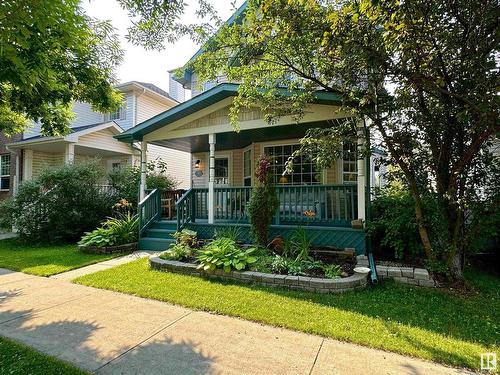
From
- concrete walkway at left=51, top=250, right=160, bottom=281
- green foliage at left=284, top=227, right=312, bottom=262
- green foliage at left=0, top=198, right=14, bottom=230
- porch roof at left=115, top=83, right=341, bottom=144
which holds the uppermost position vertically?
porch roof at left=115, top=83, right=341, bottom=144

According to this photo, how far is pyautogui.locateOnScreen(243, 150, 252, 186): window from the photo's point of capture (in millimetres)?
9945

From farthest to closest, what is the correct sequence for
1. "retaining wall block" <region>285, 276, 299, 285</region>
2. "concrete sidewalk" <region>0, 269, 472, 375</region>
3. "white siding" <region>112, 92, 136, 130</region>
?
"white siding" <region>112, 92, 136, 130</region>
"retaining wall block" <region>285, 276, 299, 285</region>
"concrete sidewalk" <region>0, 269, 472, 375</region>

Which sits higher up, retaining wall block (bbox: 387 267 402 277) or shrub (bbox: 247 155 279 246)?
shrub (bbox: 247 155 279 246)

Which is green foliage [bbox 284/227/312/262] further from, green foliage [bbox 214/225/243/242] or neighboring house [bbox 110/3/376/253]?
A: green foliage [bbox 214/225/243/242]

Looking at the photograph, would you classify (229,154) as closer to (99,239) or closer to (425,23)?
(99,239)

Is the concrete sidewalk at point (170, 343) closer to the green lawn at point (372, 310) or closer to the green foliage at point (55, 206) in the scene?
the green lawn at point (372, 310)

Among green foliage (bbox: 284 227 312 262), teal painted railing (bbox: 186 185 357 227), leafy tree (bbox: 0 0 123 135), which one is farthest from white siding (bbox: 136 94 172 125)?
green foliage (bbox: 284 227 312 262)

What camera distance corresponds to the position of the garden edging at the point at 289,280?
4496mm

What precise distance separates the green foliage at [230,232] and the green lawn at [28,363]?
13.9 feet

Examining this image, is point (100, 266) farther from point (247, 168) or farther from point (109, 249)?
point (247, 168)

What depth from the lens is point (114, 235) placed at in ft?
25.5

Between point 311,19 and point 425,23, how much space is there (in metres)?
1.63

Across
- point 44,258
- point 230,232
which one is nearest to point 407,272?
point 230,232

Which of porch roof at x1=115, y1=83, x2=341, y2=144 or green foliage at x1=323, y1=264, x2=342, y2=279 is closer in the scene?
green foliage at x1=323, y1=264, x2=342, y2=279
